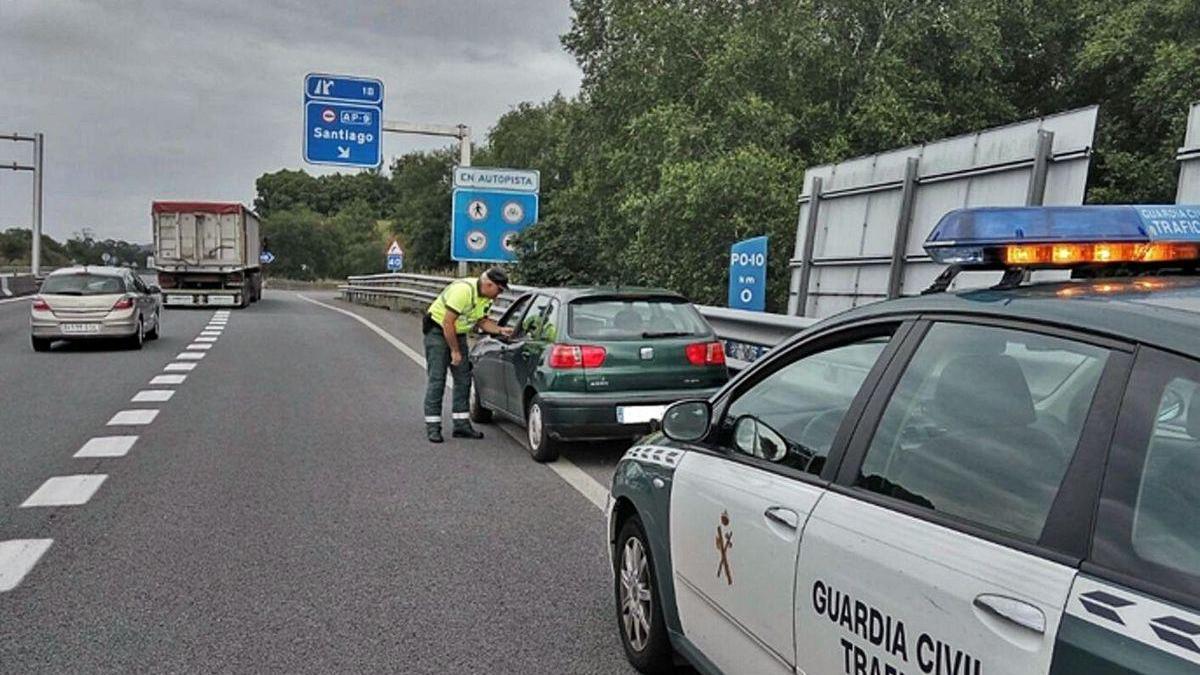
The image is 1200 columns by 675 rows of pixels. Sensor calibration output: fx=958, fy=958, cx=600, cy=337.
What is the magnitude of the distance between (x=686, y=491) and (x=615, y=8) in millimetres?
24311

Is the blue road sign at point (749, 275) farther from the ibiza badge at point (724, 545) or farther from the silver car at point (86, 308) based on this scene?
the ibiza badge at point (724, 545)

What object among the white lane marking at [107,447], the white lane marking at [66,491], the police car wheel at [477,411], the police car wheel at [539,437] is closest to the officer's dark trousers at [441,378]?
the police car wheel at [477,411]

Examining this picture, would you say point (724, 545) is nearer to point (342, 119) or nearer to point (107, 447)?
point (107, 447)

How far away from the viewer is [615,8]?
25703 mm

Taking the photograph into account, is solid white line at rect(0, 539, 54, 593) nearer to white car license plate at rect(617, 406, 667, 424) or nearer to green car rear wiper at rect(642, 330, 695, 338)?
white car license plate at rect(617, 406, 667, 424)

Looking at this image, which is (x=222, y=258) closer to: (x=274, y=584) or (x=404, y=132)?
(x=404, y=132)

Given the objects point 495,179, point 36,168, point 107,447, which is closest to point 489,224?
point 495,179

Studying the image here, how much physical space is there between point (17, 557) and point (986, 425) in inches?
195

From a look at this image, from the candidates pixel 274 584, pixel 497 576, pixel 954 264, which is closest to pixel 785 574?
pixel 954 264

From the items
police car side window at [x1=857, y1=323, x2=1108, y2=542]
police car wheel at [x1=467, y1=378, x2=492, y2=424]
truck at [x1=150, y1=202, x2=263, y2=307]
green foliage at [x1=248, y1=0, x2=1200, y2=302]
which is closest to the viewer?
police car side window at [x1=857, y1=323, x2=1108, y2=542]

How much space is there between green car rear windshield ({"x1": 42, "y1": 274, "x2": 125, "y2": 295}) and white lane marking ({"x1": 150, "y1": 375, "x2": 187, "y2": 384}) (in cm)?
408

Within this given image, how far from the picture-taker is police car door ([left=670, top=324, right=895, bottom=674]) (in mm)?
2607

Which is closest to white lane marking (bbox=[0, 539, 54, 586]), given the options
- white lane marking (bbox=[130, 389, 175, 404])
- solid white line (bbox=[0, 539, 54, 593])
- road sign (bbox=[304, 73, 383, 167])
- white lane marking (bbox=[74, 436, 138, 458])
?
solid white line (bbox=[0, 539, 54, 593])

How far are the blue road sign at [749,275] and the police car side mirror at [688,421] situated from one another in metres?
10.1
